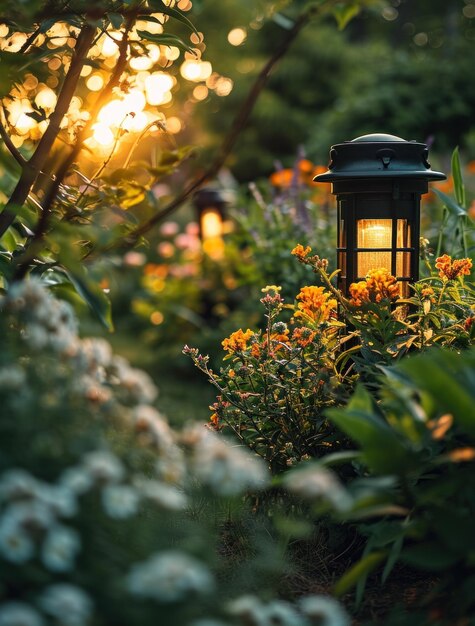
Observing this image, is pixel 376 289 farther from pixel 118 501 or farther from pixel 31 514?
pixel 31 514

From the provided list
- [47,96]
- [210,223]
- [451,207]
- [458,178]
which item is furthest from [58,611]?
[210,223]

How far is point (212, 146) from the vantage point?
53.0ft

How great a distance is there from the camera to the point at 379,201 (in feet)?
8.80

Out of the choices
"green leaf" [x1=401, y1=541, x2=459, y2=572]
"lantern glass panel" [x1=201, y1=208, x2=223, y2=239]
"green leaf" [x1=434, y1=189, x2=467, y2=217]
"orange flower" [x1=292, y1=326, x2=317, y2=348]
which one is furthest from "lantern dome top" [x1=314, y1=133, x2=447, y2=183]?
"lantern glass panel" [x1=201, y1=208, x2=223, y2=239]

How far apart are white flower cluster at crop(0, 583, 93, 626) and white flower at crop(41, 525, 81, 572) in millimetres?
33

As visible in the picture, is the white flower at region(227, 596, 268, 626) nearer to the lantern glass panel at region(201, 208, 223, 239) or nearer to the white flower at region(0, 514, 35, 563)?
the white flower at region(0, 514, 35, 563)

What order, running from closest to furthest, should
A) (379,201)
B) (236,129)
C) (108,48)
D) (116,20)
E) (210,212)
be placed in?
1. (236,129)
2. (116,20)
3. (108,48)
4. (379,201)
5. (210,212)

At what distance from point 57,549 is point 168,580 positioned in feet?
0.54

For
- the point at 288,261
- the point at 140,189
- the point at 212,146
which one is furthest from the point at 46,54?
the point at 212,146

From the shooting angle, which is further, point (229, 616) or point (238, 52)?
point (238, 52)

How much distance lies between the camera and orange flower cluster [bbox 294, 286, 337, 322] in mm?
2393

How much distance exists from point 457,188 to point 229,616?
7.56 ft

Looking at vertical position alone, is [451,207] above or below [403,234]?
above

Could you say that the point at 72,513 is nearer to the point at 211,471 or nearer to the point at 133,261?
the point at 211,471
